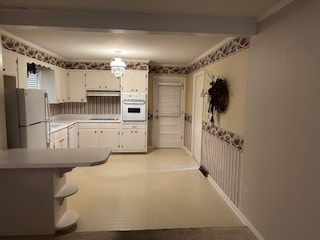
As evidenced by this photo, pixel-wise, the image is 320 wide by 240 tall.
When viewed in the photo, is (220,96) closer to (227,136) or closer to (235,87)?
(235,87)

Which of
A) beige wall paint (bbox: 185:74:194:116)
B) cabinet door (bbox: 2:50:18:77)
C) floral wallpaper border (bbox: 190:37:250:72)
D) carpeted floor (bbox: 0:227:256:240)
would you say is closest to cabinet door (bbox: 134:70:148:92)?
beige wall paint (bbox: 185:74:194:116)

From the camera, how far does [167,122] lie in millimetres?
6535

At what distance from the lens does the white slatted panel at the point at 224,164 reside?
304 cm

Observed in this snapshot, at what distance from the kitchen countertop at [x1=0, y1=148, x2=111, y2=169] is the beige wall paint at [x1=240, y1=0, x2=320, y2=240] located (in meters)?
1.60

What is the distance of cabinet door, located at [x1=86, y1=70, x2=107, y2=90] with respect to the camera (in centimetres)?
577

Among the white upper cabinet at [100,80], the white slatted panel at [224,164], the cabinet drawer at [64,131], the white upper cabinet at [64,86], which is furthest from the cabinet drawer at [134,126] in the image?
the white slatted panel at [224,164]

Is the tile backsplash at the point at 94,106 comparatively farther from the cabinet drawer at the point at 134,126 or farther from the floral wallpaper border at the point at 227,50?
the floral wallpaper border at the point at 227,50

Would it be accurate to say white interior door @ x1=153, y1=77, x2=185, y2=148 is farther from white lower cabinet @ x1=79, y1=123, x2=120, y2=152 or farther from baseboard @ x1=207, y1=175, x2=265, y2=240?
baseboard @ x1=207, y1=175, x2=265, y2=240

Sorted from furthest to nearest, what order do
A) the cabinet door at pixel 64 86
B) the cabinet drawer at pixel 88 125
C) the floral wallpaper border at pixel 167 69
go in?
1. the floral wallpaper border at pixel 167 69
2. the cabinet drawer at pixel 88 125
3. the cabinet door at pixel 64 86

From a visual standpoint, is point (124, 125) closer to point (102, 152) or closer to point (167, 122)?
point (167, 122)

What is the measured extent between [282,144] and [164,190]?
212cm

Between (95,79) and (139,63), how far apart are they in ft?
3.78

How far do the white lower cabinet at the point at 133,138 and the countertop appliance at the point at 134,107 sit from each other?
0.66ft

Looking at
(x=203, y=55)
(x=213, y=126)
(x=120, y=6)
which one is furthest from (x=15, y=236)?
(x=203, y=55)
